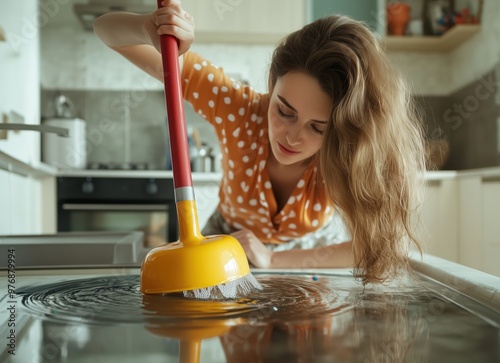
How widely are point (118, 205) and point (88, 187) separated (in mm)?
176

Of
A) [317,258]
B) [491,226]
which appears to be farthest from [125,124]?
[317,258]

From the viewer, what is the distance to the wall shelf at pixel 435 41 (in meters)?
3.13

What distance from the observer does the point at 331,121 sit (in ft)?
3.03

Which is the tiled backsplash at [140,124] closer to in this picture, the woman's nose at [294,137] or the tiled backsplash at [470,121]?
the tiled backsplash at [470,121]

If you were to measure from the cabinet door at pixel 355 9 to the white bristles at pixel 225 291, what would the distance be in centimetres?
283

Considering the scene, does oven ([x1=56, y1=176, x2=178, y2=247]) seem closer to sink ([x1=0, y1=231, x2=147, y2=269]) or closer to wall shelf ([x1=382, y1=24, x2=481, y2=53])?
wall shelf ([x1=382, y1=24, x2=481, y2=53])

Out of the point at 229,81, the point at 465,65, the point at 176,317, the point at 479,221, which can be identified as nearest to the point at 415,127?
the point at 229,81

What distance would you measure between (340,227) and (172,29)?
2.45 feet

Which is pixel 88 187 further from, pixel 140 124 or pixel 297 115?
pixel 297 115

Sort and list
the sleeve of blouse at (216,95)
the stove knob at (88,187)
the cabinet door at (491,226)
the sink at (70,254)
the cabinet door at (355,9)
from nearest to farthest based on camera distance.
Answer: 1. the sink at (70,254)
2. the sleeve of blouse at (216,95)
3. the cabinet door at (491,226)
4. the stove knob at (88,187)
5. the cabinet door at (355,9)

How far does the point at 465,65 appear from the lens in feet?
10.9

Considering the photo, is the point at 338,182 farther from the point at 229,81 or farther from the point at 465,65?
the point at 465,65

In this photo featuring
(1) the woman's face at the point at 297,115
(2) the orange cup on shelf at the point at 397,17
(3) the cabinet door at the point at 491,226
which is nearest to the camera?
(1) the woman's face at the point at 297,115

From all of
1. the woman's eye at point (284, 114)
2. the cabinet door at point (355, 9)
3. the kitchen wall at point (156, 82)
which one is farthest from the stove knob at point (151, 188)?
the woman's eye at point (284, 114)
